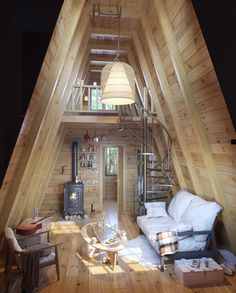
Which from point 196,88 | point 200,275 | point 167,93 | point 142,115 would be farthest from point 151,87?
point 200,275

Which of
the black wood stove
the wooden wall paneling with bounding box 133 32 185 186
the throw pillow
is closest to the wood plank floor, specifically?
the throw pillow

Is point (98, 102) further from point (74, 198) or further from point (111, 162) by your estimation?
point (111, 162)

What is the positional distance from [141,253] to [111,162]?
18.3 ft

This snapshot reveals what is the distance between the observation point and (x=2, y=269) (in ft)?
12.4

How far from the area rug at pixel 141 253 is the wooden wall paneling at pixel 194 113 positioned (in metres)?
1.34

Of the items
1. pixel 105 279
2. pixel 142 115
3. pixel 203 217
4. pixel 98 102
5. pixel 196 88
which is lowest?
pixel 105 279

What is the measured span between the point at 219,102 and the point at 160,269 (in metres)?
2.65

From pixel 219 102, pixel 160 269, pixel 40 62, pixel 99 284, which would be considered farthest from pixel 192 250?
pixel 40 62

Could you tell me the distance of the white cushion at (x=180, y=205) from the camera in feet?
15.3

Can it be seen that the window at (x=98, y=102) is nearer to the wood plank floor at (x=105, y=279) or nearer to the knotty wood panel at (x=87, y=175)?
the knotty wood panel at (x=87, y=175)

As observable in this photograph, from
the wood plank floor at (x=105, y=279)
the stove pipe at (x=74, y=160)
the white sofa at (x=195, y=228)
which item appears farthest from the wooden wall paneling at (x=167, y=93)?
the stove pipe at (x=74, y=160)

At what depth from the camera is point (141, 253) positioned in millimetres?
4301

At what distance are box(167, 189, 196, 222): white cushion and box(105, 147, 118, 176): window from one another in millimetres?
4539

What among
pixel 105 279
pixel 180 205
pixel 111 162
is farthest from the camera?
pixel 111 162
